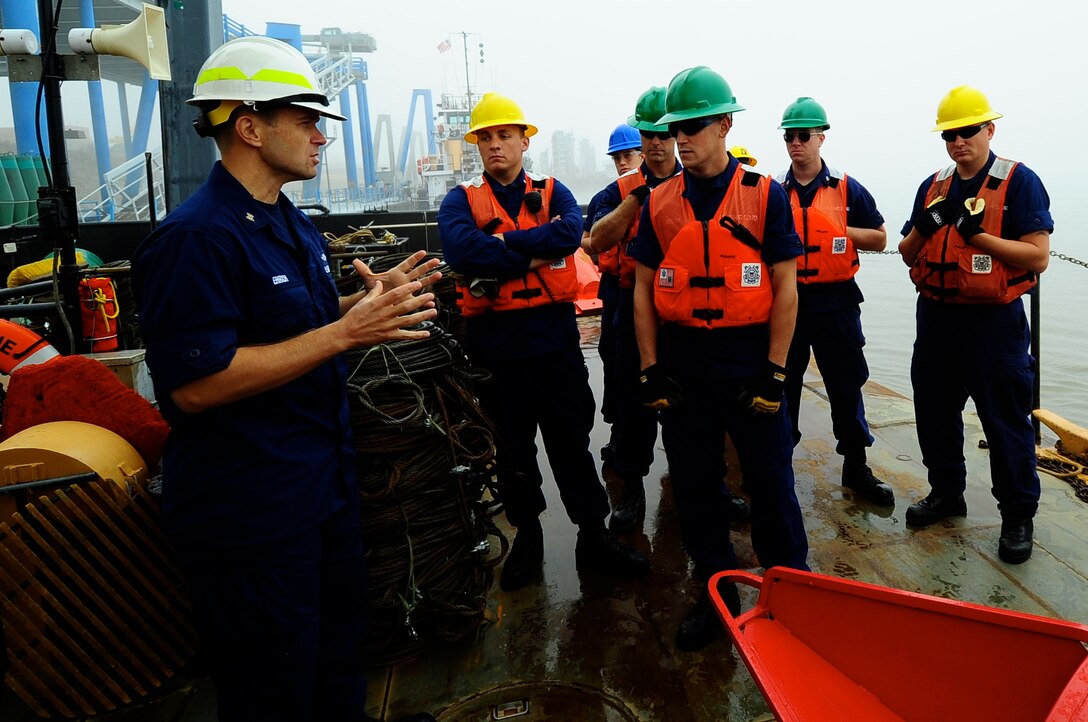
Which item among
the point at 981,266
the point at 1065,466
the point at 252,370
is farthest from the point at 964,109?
the point at 252,370

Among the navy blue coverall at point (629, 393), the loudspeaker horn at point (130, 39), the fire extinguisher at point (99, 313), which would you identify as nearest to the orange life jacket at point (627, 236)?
the navy blue coverall at point (629, 393)

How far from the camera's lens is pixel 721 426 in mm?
2746

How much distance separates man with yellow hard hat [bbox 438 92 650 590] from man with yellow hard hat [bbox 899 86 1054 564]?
1.72 metres

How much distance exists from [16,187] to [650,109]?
1213 centimetres

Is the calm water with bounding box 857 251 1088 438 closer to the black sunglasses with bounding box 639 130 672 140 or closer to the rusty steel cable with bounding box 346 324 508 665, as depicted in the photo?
the black sunglasses with bounding box 639 130 672 140

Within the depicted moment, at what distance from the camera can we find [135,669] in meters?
2.32

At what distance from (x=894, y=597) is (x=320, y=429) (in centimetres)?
159

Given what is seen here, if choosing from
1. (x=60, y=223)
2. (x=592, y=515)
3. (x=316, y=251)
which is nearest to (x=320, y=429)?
(x=316, y=251)

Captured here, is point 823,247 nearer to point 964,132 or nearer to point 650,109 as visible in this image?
point 964,132

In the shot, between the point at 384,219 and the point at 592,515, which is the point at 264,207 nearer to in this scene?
the point at 592,515

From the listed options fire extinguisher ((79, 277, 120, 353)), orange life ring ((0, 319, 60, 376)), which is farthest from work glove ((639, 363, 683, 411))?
fire extinguisher ((79, 277, 120, 353))

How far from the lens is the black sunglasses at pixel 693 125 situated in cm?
253

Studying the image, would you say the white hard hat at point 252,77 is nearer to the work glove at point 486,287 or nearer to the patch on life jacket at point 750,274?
the work glove at point 486,287

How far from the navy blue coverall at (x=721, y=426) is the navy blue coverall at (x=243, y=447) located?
1.38m
